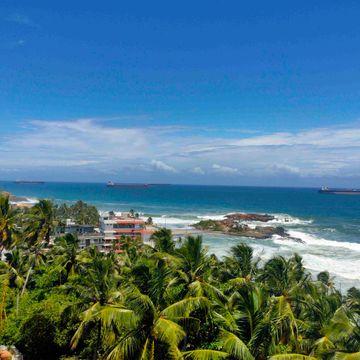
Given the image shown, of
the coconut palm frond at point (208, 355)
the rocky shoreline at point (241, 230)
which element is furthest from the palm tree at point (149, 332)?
the rocky shoreline at point (241, 230)

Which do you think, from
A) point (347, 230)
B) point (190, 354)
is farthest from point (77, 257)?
point (347, 230)

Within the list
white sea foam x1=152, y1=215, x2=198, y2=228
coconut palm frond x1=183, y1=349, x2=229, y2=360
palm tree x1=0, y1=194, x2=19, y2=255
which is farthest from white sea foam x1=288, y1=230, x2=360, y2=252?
coconut palm frond x1=183, y1=349, x2=229, y2=360

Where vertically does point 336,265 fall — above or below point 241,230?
below

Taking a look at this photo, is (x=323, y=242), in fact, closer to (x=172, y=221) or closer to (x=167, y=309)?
(x=172, y=221)

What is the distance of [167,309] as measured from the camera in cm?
1476

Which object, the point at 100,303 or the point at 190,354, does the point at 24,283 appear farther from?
the point at 190,354

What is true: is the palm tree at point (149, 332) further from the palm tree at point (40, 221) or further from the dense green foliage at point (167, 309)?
the palm tree at point (40, 221)

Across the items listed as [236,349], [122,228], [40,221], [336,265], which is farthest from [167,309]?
[122,228]

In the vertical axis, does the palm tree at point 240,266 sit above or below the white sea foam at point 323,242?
above

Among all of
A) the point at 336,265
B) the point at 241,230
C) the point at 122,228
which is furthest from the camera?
the point at 241,230

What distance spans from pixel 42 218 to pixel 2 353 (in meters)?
18.5

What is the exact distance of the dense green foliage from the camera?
46.5 ft

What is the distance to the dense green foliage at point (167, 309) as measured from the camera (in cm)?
1418

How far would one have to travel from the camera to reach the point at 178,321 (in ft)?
51.9
